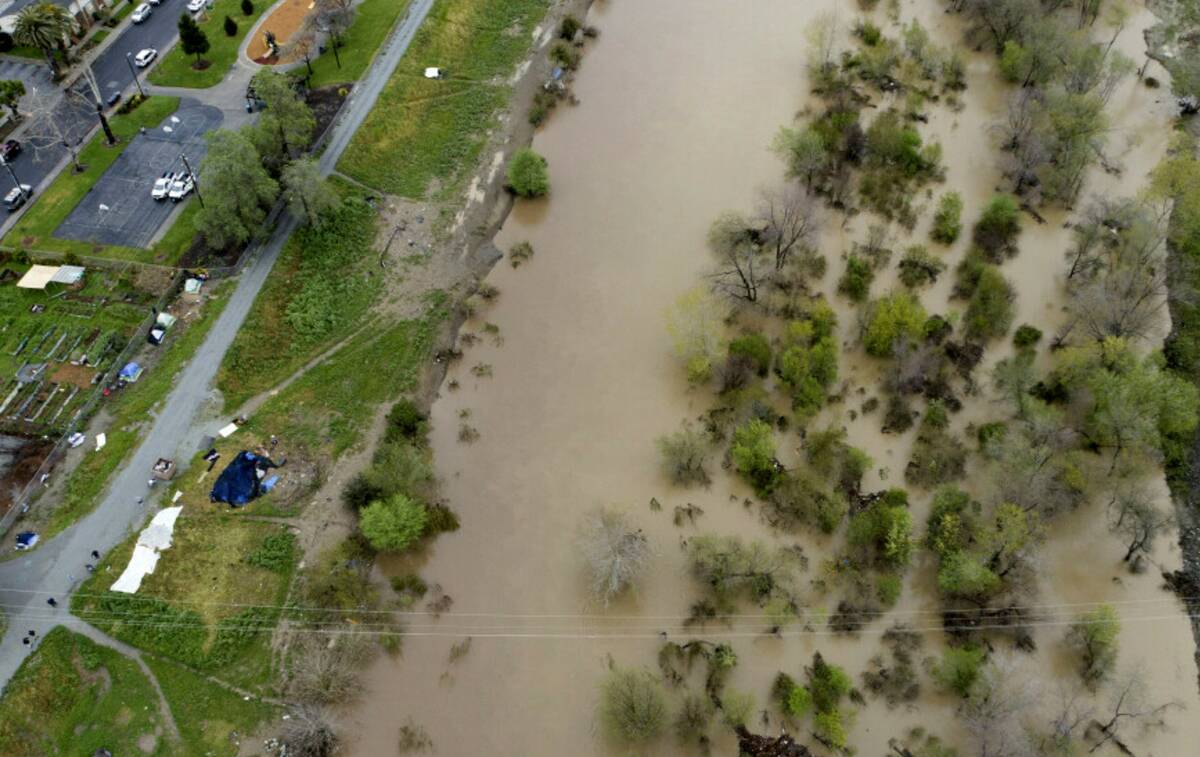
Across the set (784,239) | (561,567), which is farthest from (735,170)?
(561,567)

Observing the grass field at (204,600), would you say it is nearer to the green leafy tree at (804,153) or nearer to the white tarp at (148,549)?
the white tarp at (148,549)

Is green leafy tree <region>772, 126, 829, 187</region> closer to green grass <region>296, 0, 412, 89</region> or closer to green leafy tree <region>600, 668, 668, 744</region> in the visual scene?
green grass <region>296, 0, 412, 89</region>

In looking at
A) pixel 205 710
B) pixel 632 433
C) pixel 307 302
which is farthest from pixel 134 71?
pixel 205 710

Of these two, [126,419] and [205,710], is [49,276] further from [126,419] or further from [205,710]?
[205,710]

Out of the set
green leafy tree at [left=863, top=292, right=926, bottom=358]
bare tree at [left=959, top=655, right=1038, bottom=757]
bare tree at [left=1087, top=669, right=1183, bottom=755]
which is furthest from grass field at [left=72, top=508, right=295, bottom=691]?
bare tree at [left=1087, top=669, right=1183, bottom=755]

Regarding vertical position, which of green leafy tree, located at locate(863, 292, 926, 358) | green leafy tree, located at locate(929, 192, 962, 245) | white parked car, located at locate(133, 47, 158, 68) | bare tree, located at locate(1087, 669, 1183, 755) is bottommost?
white parked car, located at locate(133, 47, 158, 68)

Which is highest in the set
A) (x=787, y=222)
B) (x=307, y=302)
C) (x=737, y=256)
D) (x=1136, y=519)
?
(x=787, y=222)

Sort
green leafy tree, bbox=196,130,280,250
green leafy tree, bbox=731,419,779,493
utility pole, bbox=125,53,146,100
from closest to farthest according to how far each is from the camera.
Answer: green leafy tree, bbox=731,419,779,493 → green leafy tree, bbox=196,130,280,250 → utility pole, bbox=125,53,146,100
